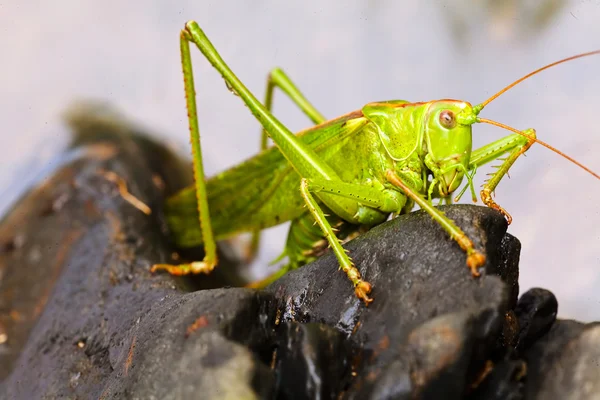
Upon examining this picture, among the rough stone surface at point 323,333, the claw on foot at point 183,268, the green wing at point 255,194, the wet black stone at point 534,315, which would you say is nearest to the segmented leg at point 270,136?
the claw on foot at point 183,268

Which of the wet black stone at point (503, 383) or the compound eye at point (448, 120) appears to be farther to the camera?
the compound eye at point (448, 120)

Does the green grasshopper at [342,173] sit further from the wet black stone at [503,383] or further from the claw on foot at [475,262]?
the wet black stone at [503,383]

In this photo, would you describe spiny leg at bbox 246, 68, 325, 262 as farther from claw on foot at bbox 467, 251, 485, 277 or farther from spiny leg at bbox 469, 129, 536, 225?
claw on foot at bbox 467, 251, 485, 277

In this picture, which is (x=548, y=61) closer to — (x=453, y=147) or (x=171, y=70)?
(x=453, y=147)

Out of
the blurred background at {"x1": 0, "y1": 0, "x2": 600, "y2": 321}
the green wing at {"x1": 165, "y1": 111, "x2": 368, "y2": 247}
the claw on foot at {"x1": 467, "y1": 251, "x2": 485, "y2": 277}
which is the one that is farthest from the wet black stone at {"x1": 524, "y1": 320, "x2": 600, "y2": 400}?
the blurred background at {"x1": 0, "y1": 0, "x2": 600, "y2": 321}

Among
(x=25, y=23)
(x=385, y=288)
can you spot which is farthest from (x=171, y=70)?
(x=385, y=288)

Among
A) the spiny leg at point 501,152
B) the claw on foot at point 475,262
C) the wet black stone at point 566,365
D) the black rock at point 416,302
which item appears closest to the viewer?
the black rock at point 416,302

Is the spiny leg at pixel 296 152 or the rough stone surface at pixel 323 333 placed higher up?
the spiny leg at pixel 296 152
